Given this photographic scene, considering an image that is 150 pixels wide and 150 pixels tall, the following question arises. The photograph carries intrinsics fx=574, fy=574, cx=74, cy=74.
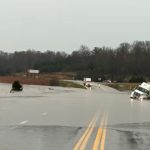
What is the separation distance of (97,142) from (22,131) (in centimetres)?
471

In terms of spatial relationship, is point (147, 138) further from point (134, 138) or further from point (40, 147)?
point (40, 147)

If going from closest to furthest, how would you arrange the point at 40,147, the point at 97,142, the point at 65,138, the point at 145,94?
the point at 40,147 < the point at 97,142 < the point at 65,138 < the point at 145,94

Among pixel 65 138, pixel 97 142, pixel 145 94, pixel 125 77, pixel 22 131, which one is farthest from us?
pixel 125 77

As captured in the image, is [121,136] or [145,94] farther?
[145,94]

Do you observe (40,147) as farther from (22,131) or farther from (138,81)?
(138,81)

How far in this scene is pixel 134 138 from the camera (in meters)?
17.2

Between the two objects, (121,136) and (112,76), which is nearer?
(121,136)

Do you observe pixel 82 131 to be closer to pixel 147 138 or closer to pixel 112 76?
pixel 147 138

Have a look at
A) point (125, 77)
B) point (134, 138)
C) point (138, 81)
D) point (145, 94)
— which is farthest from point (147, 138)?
point (125, 77)

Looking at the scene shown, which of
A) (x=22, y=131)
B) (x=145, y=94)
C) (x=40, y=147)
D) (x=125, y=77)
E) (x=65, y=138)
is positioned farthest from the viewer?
(x=125, y=77)

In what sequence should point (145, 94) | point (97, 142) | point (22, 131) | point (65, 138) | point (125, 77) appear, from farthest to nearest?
1. point (125, 77)
2. point (145, 94)
3. point (22, 131)
4. point (65, 138)
5. point (97, 142)

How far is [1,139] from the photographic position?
54.3 ft

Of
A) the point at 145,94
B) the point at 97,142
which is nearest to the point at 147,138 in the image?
the point at 97,142

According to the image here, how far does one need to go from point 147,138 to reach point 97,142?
219 centimetres
